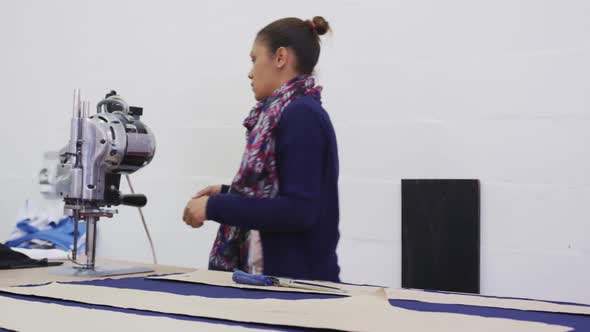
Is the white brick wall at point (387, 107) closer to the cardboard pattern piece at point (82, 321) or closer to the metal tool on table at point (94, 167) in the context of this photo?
the metal tool on table at point (94, 167)

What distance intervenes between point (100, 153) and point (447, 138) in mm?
1381

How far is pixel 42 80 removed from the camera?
3770mm

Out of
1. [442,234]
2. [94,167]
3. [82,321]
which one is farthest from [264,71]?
[82,321]

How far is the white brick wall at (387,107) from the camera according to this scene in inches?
96.3

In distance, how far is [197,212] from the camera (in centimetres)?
168

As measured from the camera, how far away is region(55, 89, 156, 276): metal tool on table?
1.61 metres

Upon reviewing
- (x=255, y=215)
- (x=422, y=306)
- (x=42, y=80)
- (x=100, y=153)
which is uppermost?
(x=42, y=80)

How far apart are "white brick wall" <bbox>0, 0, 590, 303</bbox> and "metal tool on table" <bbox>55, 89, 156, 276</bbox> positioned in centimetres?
128

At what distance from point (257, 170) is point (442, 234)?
3.39 ft

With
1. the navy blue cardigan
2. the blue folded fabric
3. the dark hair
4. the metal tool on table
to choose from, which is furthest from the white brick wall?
the metal tool on table

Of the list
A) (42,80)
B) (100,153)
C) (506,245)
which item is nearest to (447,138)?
(506,245)

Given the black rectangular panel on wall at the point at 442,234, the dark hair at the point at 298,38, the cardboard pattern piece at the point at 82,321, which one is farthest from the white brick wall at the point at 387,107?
the cardboard pattern piece at the point at 82,321

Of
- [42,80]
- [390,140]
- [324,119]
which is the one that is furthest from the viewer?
[42,80]

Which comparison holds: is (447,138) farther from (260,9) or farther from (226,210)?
(226,210)
